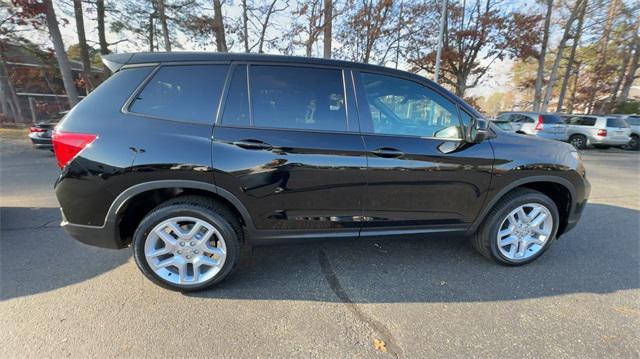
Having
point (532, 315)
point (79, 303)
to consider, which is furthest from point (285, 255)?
point (532, 315)

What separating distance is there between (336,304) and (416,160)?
1354mm

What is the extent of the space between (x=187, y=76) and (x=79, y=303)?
199 cm

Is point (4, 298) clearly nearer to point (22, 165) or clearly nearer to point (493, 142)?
point (493, 142)

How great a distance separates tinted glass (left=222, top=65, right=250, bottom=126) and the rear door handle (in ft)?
0.49

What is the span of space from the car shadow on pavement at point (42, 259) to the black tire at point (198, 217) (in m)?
0.73

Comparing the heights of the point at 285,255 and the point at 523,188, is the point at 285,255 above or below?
below

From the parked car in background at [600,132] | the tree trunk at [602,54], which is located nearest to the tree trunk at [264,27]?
the parked car in background at [600,132]

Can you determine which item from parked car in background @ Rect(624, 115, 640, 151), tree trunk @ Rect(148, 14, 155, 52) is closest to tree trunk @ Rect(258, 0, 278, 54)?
tree trunk @ Rect(148, 14, 155, 52)

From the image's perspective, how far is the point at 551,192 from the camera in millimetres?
2998

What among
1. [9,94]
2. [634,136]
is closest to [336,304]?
[634,136]

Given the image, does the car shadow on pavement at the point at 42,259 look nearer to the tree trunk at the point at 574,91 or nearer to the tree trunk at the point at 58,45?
the tree trunk at the point at 58,45

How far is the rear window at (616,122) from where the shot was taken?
12.9 m

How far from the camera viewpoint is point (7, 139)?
10711 mm

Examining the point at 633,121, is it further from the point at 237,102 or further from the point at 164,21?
the point at 164,21
